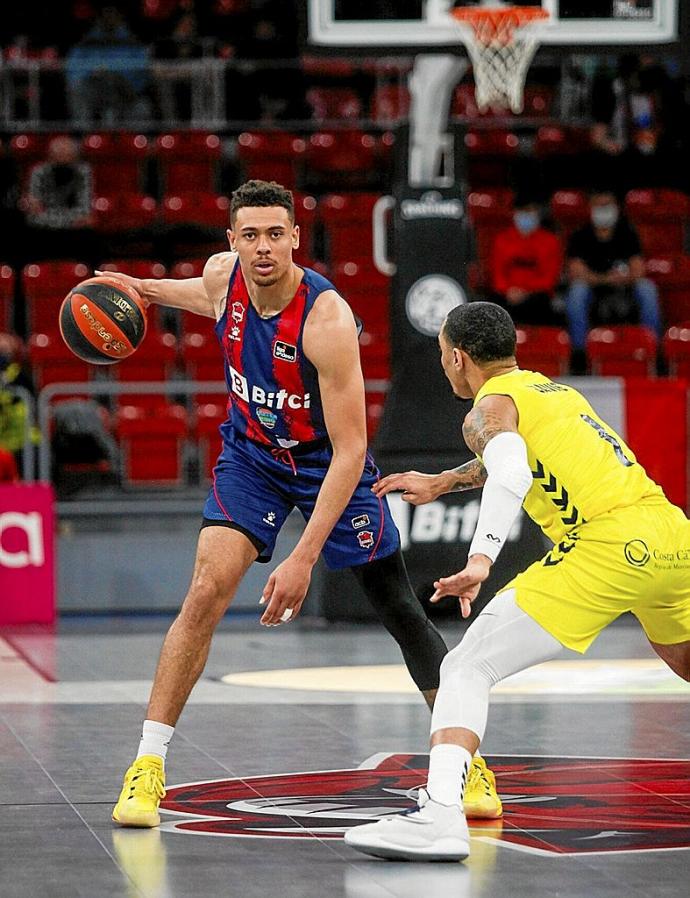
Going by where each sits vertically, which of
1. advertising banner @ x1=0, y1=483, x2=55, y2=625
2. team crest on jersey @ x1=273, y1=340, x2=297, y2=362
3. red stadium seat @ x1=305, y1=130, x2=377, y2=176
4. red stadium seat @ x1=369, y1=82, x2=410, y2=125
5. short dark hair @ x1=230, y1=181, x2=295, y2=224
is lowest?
advertising banner @ x1=0, y1=483, x2=55, y2=625

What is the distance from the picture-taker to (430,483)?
538 cm

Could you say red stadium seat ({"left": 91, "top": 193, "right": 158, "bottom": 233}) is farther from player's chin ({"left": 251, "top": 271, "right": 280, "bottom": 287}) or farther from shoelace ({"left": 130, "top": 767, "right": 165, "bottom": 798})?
shoelace ({"left": 130, "top": 767, "right": 165, "bottom": 798})

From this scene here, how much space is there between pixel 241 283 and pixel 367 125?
12.5m

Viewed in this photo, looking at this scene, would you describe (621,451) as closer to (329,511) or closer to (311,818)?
(329,511)

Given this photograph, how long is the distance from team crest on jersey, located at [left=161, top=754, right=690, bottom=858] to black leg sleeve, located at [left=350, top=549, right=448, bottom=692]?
17.0 inches

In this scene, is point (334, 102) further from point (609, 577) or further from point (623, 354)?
point (609, 577)

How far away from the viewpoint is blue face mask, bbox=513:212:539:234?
15.6 meters

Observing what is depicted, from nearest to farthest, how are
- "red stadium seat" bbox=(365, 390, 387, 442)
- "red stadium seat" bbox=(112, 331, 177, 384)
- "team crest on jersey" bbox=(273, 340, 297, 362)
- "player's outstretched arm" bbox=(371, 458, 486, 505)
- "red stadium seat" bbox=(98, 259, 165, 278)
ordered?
"player's outstretched arm" bbox=(371, 458, 486, 505) < "team crest on jersey" bbox=(273, 340, 297, 362) < "red stadium seat" bbox=(365, 390, 387, 442) < "red stadium seat" bbox=(112, 331, 177, 384) < "red stadium seat" bbox=(98, 259, 165, 278)

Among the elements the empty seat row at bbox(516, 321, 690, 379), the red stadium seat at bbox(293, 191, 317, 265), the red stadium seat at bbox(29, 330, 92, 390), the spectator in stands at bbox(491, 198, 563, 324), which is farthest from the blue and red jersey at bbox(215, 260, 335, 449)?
the red stadium seat at bbox(293, 191, 317, 265)

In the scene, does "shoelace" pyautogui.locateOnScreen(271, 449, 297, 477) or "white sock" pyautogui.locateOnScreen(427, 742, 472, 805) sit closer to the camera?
"white sock" pyautogui.locateOnScreen(427, 742, 472, 805)

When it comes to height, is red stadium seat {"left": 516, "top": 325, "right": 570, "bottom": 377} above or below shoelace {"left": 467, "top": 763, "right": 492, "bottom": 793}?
above

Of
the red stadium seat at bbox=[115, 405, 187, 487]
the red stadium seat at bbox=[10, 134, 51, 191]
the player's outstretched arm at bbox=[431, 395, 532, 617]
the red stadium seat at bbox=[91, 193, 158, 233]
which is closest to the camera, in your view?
the player's outstretched arm at bbox=[431, 395, 532, 617]

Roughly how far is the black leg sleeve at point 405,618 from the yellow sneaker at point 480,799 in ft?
1.63

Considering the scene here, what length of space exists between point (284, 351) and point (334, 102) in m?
13.5
